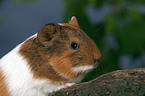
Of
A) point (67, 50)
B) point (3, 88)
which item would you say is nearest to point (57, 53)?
point (67, 50)

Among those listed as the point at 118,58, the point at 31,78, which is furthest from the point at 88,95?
the point at 118,58

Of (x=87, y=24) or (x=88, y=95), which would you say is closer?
(x=88, y=95)

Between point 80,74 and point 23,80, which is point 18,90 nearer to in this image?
point 23,80

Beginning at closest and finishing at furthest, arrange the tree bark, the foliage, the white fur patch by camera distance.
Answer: the tree bark
the white fur patch
the foliage

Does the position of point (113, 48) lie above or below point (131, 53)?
above

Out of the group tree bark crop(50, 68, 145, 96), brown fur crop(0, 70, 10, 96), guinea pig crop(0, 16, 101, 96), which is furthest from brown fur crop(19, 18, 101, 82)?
brown fur crop(0, 70, 10, 96)

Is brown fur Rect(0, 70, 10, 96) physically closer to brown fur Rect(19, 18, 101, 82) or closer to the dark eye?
brown fur Rect(19, 18, 101, 82)
